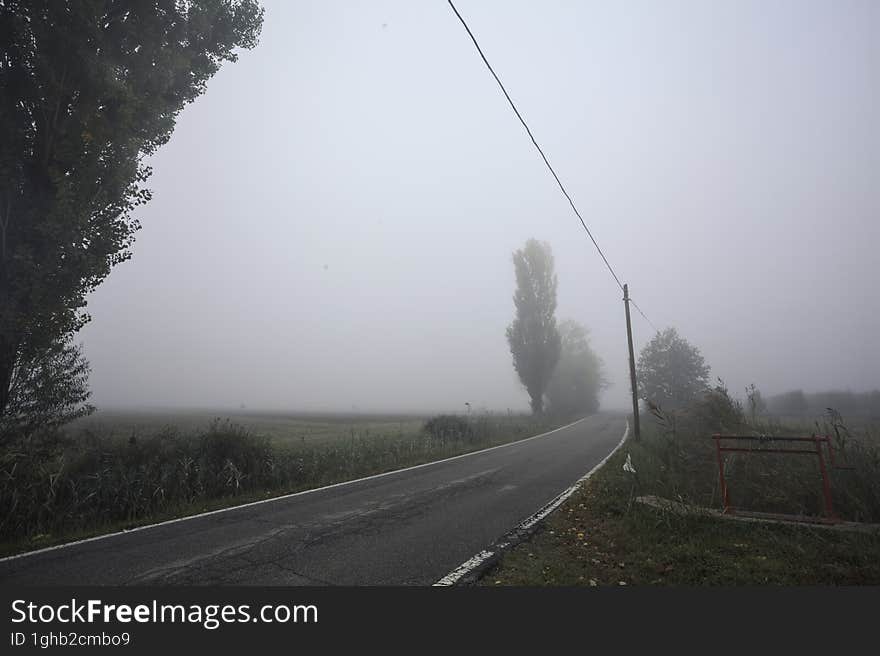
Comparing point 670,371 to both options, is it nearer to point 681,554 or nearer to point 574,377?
point 574,377

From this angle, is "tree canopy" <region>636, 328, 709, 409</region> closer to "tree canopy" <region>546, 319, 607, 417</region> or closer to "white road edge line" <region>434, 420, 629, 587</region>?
"tree canopy" <region>546, 319, 607, 417</region>

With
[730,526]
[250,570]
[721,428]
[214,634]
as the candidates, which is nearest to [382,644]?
[214,634]

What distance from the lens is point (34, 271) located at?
7.00 meters

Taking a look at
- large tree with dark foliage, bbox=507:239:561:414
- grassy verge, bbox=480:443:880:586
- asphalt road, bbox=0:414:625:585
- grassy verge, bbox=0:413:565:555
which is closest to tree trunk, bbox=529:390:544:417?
large tree with dark foliage, bbox=507:239:561:414

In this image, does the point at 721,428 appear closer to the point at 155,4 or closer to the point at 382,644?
the point at 382,644

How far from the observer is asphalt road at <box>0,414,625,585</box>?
383 centimetres

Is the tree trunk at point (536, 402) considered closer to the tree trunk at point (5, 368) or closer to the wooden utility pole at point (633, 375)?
the wooden utility pole at point (633, 375)

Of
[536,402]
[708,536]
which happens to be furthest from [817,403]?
[708,536]

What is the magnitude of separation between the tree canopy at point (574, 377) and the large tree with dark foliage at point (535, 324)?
11513mm

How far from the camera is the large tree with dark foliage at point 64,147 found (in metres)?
7.07

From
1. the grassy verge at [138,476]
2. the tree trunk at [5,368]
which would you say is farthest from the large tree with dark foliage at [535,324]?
the tree trunk at [5,368]

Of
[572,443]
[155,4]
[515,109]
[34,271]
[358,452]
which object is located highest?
[155,4]

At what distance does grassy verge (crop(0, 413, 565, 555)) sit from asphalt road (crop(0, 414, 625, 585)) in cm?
100

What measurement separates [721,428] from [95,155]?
664 inches
